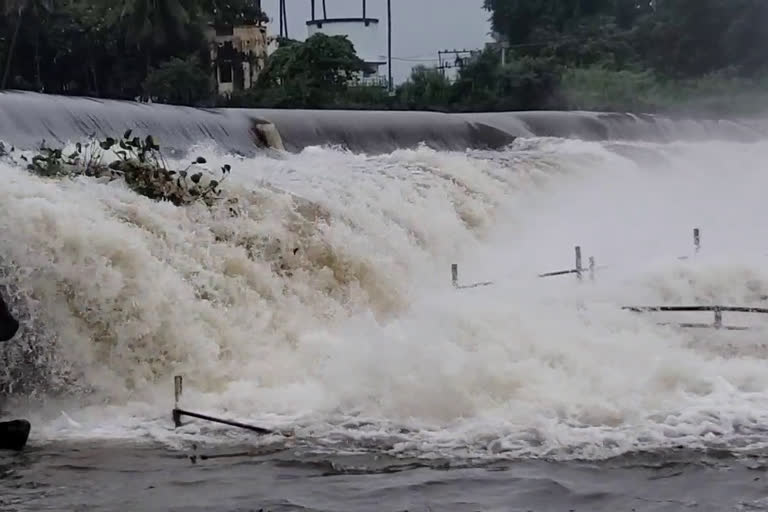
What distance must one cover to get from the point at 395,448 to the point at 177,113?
11428 mm

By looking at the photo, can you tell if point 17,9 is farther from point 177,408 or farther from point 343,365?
point 177,408

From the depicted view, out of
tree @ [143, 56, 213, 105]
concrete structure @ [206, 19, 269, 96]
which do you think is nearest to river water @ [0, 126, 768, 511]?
tree @ [143, 56, 213, 105]

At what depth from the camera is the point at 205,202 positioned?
1172cm

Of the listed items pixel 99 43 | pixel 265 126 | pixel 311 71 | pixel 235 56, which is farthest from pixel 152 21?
pixel 265 126

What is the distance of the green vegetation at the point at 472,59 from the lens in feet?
114

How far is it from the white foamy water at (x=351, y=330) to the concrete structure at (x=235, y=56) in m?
25.3

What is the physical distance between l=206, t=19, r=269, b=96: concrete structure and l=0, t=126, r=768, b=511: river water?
85.3ft

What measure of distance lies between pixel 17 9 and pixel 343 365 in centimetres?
2493

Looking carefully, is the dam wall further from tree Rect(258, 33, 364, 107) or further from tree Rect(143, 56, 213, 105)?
tree Rect(143, 56, 213, 105)

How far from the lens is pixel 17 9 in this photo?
102 feet

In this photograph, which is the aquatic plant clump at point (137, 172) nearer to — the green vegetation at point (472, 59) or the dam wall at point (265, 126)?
the dam wall at point (265, 126)

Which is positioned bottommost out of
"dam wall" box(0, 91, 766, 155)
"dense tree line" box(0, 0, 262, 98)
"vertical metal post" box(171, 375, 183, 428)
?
"vertical metal post" box(171, 375, 183, 428)

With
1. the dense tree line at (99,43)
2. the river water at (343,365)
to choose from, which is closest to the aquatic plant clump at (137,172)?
the river water at (343,365)

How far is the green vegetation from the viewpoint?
3488 centimetres
